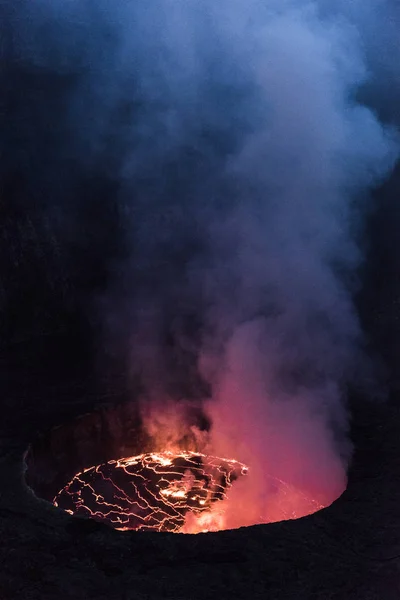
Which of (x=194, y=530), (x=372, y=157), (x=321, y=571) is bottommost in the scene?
(x=321, y=571)

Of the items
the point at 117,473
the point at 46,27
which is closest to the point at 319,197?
the point at 117,473

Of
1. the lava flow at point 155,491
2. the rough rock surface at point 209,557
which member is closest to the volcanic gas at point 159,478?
the lava flow at point 155,491

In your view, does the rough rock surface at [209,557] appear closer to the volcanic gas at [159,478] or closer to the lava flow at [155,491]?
the volcanic gas at [159,478]

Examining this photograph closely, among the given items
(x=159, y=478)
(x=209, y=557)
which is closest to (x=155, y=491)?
(x=159, y=478)

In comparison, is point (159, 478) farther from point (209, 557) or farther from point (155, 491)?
point (209, 557)

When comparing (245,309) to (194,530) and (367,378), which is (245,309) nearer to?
(367,378)

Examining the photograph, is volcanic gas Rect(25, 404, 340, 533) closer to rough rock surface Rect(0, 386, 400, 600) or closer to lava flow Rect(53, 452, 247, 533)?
lava flow Rect(53, 452, 247, 533)
